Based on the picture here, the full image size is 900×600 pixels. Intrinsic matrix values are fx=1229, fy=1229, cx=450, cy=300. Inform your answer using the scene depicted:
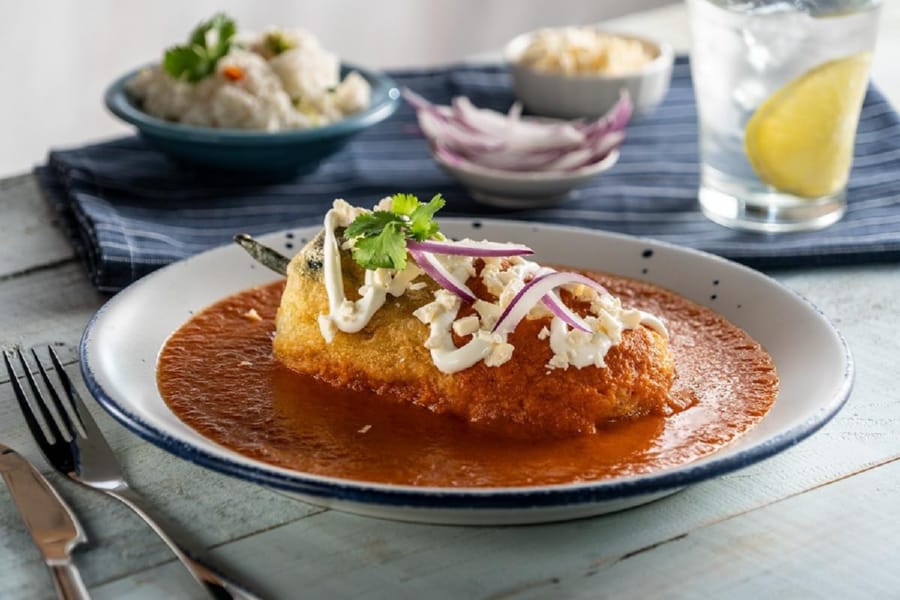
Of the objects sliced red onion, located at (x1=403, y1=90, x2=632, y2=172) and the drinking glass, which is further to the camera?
sliced red onion, located at (x1=403, y1=90, x2=632, y2=172)

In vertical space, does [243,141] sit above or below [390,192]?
above

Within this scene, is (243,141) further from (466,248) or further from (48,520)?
(48,520)

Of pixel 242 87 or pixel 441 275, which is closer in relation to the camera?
pixel 441 275

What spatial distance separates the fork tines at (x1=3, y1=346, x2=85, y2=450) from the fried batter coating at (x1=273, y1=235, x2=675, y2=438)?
0.41 meters

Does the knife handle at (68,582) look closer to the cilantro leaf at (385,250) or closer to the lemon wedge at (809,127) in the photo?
the cilantro leaf at (385,250)

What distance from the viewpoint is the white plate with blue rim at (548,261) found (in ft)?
5.71

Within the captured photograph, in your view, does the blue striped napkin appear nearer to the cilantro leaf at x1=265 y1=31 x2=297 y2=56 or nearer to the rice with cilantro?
the rice with cilantro

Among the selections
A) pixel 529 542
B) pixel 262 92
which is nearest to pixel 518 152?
pixel 262 92

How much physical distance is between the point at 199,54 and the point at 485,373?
1.93 metres

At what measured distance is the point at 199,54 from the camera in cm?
366

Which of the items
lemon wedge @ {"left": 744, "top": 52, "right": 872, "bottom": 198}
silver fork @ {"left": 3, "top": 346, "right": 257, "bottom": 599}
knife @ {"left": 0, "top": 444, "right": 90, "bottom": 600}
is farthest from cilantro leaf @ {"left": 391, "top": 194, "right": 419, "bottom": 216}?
lemon wedge @ {"left": 744, "top": 52, "right": 872, "bottom": 198}

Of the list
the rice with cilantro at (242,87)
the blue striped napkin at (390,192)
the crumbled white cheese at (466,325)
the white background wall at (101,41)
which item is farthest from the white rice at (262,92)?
the white background wall at (101,41)

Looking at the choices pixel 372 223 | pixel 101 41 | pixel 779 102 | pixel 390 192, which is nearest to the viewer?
pixel 372 223

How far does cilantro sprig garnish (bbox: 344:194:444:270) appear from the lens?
87.2 inches
